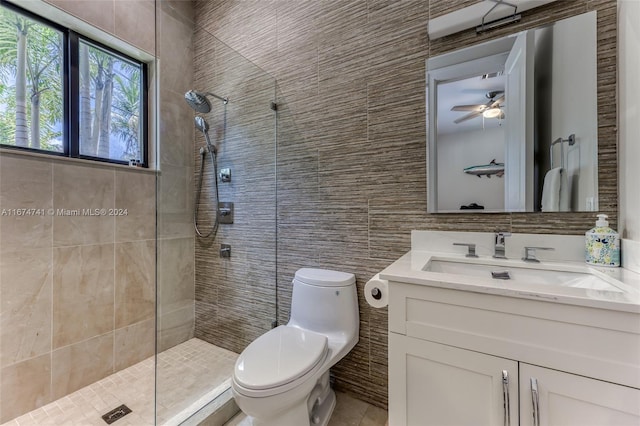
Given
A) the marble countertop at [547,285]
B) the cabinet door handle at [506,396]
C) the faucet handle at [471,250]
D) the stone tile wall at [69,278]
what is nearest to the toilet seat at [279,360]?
the marble countertop at [547,285]

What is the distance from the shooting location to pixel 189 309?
1.64m

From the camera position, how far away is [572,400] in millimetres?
649

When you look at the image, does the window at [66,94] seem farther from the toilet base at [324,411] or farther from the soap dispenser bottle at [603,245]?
the soap dispenser bottle at [603,245]

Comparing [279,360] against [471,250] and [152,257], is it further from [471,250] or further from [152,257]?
[152,257]

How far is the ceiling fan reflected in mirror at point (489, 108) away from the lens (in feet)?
3.80

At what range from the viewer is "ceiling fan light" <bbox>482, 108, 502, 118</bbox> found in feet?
3.81

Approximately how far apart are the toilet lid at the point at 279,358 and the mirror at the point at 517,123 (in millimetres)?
913

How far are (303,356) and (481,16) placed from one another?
67.7 inches

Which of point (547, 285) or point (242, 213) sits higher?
point (242, 213)

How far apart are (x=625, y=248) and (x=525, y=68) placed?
81cm

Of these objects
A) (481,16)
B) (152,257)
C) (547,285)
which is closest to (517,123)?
(481,16)

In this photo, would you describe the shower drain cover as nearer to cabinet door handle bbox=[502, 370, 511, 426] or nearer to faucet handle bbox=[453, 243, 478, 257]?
cabinet door handle bbox=[502, 370, 511, 426]

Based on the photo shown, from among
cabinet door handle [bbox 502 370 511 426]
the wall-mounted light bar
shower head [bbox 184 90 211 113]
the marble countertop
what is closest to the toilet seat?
the marble countertop

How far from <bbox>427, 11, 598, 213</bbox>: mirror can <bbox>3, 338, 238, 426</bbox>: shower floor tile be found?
1.58m
